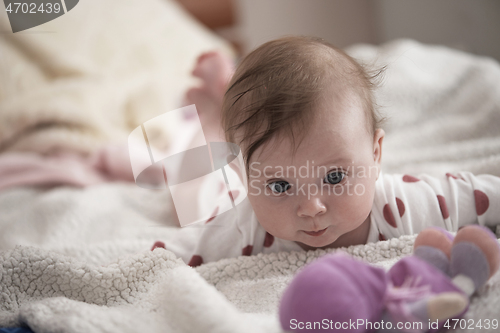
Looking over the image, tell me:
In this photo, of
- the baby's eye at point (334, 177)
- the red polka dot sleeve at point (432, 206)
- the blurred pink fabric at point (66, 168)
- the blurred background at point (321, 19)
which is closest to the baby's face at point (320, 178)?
the baby's eye at point (334, 177)

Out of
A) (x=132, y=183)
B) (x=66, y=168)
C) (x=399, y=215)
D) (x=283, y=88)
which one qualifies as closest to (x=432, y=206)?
(x=399, y=215)

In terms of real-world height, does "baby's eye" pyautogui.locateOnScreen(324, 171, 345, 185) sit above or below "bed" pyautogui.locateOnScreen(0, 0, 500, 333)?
above

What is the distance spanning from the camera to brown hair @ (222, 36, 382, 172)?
1.91 feet

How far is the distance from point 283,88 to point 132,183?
771 mm

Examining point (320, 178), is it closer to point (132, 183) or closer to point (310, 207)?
point (310, 207)

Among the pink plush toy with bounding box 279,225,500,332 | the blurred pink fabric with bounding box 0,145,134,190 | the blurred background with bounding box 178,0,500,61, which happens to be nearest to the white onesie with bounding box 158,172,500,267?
the pink plush toy with bounding box 279,225,500,332

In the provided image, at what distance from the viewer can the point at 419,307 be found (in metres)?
0.39

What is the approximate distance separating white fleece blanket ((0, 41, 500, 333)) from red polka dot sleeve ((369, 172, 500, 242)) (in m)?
0.07

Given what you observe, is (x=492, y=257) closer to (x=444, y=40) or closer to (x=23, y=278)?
(x=23, y=278)

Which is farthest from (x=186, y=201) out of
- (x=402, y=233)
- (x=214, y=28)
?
(x=214, y=28)

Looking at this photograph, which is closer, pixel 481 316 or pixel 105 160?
pixel 481 316

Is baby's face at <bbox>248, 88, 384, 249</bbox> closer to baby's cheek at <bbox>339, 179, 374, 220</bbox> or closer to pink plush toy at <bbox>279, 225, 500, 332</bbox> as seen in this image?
baby's cheek at <bbox>339, 179, 374, 220</bbox>

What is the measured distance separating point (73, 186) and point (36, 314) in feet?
2.18

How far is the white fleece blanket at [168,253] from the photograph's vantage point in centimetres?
50
